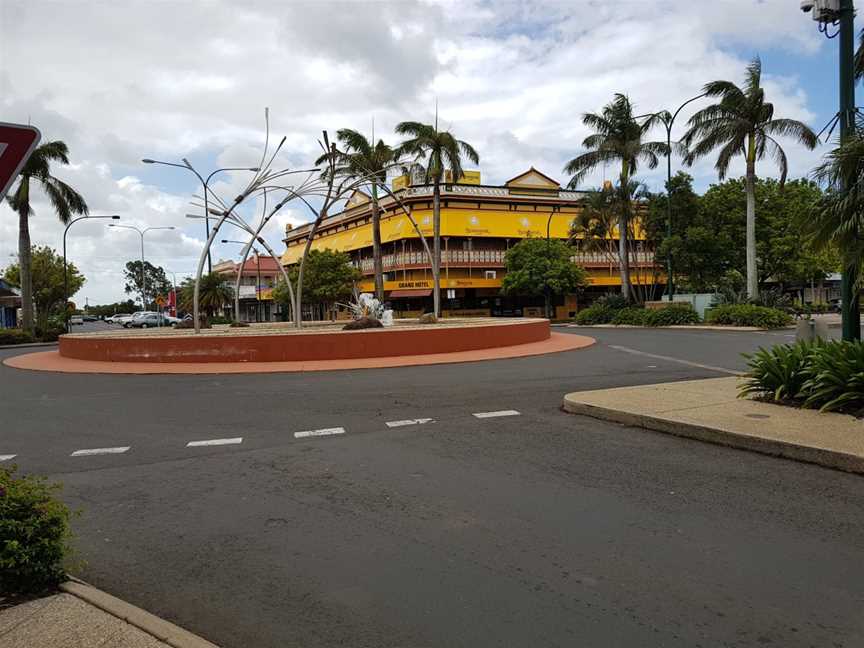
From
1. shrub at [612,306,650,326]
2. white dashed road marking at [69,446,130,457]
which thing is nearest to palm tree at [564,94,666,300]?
shrub at [612,306,650,326]

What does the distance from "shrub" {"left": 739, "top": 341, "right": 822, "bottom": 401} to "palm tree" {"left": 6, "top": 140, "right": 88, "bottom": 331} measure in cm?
3728

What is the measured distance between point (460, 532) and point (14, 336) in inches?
1541

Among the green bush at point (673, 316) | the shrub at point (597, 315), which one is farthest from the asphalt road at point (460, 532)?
the shrub at point (597, 315)

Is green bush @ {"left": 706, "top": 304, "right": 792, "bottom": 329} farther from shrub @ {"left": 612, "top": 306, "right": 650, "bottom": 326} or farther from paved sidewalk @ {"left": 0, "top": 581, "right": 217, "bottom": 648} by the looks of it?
paved sidewalk @ {"left": 0, "top": 581, "right": 217, "bottom": 648}

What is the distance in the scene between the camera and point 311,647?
316 cm

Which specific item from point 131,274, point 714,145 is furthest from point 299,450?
point 131,274

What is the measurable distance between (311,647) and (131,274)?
16044 centimetres

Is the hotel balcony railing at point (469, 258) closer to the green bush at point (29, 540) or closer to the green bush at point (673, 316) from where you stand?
the green bush at point (673, 316)

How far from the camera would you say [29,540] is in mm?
3484

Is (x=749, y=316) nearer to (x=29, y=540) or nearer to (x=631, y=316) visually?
(x=631, y=316)

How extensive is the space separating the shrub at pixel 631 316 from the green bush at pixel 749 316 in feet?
12.5

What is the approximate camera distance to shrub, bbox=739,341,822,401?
29.3 feet

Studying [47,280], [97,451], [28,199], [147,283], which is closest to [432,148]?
[28,199]

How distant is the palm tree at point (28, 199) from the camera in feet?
118
